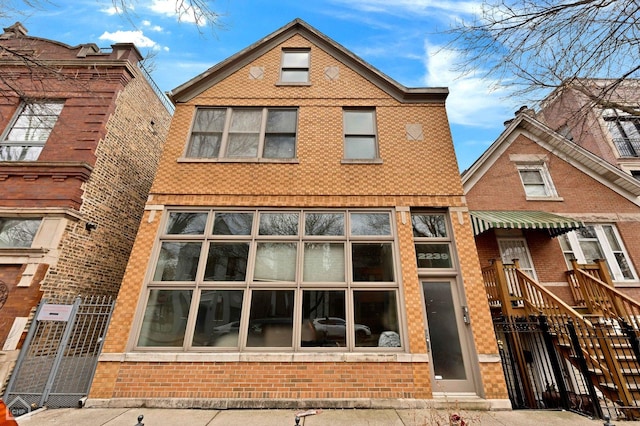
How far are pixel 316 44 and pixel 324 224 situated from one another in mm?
6549

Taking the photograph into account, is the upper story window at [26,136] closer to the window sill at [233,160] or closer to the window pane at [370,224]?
the window sill at [233,160]

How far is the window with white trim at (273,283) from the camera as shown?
5879 mm

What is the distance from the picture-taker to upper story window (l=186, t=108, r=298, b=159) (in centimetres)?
779

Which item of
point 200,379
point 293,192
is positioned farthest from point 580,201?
point 200,379

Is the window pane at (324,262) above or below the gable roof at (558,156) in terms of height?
below

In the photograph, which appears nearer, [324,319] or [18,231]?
[324,319]

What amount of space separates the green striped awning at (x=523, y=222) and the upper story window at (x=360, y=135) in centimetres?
434

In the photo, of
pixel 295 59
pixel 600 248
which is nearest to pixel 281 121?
pixel 295 59

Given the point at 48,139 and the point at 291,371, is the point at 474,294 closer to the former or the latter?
the point at 291,371

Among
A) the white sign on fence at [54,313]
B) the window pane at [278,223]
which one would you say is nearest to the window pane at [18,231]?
the white sign on fence at [54,313]

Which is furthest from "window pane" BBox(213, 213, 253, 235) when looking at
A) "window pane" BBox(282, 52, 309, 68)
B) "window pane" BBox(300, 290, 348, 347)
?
"window pane" BBox(282, 52, 309, 68)

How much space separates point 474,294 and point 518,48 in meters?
5.37

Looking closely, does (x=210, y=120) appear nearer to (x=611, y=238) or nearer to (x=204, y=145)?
(x=204, y=145)

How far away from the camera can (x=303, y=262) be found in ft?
21.3
